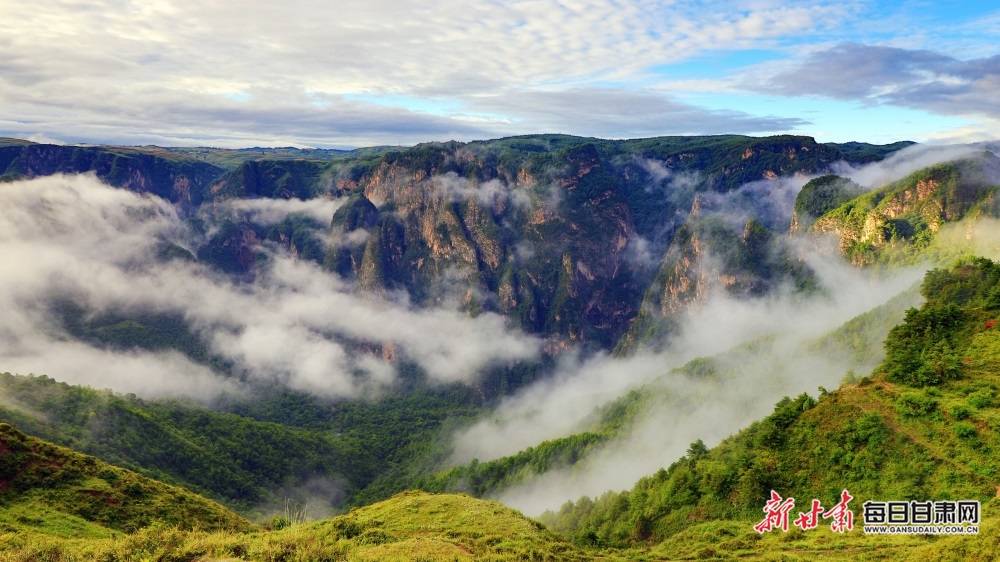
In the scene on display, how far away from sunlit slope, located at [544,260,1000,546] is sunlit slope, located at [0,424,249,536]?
3867 cm

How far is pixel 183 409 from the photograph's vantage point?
510 feet

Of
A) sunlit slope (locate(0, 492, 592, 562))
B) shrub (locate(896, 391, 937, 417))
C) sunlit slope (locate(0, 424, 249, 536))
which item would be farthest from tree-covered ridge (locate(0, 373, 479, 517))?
shrub (locate(896, 391, 937, 417))

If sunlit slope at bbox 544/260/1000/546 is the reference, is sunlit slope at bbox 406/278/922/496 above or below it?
below

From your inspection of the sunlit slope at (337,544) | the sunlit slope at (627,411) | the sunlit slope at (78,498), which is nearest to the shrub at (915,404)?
the sunlit slope at (337,544)

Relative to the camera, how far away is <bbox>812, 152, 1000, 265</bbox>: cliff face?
123500 mm

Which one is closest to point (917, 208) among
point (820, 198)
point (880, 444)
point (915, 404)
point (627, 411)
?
point (820, 198)

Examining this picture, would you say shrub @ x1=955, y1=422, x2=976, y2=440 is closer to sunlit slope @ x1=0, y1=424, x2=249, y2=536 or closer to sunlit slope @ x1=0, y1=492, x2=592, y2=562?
sunlit slope @ x1=0, y1=492, x2=592, y2=562

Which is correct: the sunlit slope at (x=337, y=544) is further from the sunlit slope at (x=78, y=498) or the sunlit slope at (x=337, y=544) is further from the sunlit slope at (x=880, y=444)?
the sunlit slope at (x=880, y=444)

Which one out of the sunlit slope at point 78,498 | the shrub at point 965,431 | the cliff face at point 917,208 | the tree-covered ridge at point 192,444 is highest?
the cliff face at point 917,208

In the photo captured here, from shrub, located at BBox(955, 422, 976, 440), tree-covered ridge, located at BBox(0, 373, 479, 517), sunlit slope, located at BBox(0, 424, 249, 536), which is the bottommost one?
tree-covered ridge, located at BBox(0, 373, 479, 517)

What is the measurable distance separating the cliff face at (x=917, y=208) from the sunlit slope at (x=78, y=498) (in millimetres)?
140926

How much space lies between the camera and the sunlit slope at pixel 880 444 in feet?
152

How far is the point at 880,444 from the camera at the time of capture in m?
50.1

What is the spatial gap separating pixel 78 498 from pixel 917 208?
524ft
